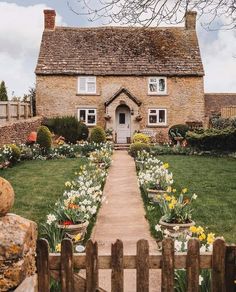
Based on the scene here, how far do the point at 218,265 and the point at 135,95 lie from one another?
29923mm

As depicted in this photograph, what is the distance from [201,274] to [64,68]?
2978 centimetres

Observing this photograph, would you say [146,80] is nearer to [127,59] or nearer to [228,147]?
[127,59]

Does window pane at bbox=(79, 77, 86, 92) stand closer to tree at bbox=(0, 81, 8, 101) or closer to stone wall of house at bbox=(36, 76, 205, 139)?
stone wall of house at bbox=(36, 76, 205, 139)

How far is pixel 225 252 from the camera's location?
4.48 metres

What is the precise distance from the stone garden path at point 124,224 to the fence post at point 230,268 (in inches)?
51.5

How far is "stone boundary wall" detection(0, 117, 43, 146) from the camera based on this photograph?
2283cm

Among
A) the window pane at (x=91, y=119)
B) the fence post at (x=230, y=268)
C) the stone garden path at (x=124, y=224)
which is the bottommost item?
the stone garden path at (x=124, y=224)

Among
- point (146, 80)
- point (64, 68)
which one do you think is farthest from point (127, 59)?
point (64, 68)

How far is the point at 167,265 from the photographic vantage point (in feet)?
14.4

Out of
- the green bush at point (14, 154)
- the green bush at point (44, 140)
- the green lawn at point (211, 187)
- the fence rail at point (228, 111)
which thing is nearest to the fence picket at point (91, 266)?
the green lawn at point (211, 187)

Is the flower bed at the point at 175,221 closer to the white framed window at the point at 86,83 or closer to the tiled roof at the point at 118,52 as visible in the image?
the white framed window at the point at 86,83

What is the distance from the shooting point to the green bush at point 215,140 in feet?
83.1

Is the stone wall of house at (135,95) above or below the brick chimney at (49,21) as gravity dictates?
below

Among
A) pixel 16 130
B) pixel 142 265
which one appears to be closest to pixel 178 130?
pixel 16 130
